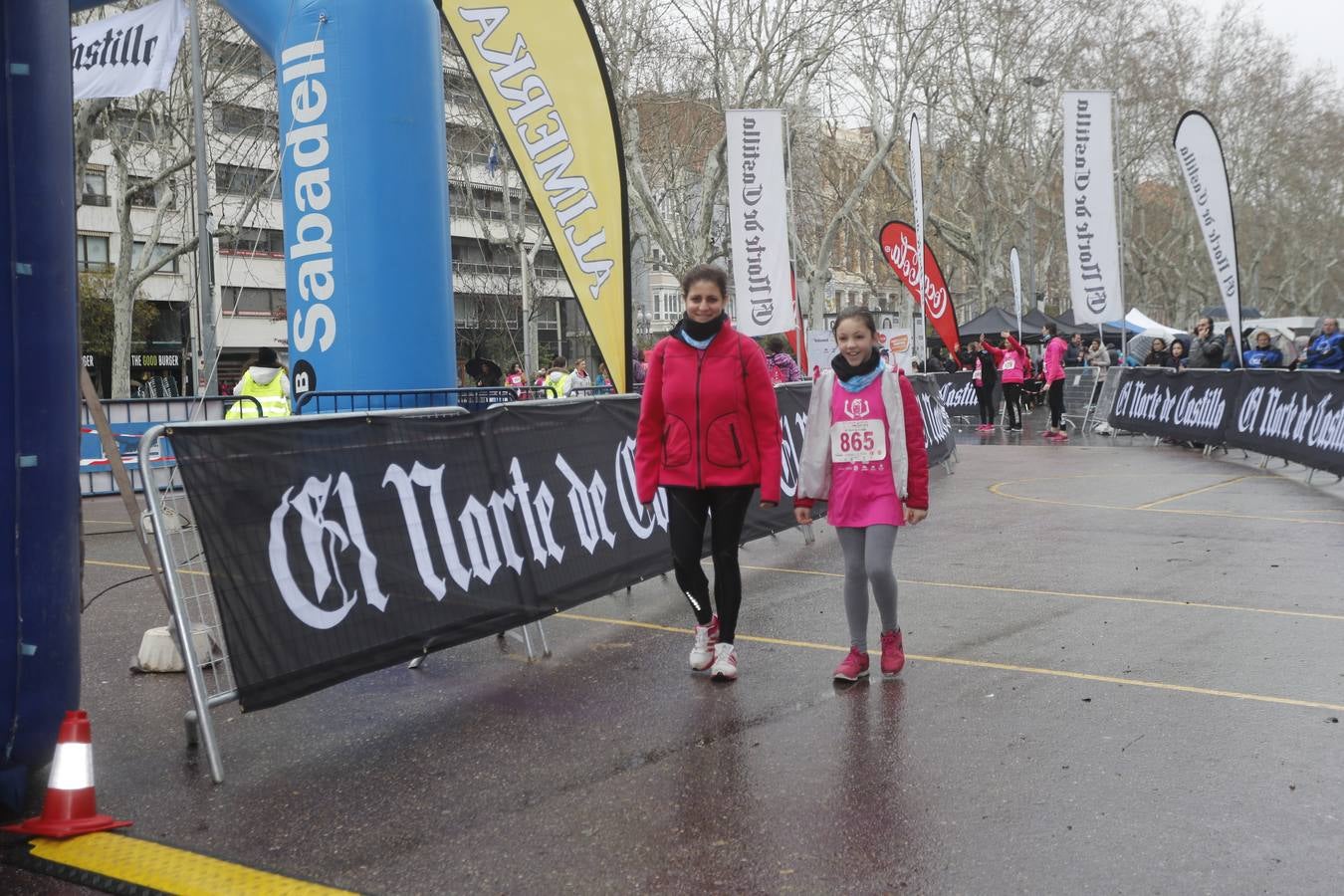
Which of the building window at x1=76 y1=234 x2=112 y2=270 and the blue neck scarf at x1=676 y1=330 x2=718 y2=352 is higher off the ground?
the building window at x1=76 y1=234 x2=112 y2=270

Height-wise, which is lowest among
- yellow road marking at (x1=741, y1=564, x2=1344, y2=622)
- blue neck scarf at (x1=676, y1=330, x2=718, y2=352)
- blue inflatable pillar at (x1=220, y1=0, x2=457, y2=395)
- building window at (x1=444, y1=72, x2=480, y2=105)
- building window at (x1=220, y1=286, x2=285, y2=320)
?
yellow road marking at (x1=741, y1=564, x2=1344, y2=622)

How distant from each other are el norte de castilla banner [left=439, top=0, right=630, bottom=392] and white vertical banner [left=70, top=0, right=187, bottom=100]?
3256 millimetres

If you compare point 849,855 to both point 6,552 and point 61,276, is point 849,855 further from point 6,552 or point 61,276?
point 61,276

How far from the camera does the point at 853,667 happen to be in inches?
236

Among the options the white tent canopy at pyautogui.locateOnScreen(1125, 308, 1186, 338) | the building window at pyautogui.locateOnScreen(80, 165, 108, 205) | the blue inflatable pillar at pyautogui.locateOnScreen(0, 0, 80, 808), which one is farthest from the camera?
the building window at pyautogui.locateOnScreen(80, 165, 108, 205)

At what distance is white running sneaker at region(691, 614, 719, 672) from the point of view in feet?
20.6

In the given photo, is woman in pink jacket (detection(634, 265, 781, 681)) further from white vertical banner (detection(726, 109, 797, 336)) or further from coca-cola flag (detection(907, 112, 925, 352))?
coca-cola flag (detection(907, 112, 925, 352))

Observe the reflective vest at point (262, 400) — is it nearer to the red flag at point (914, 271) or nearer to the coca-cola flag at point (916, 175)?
the coca-cola flag at point (916, 175)

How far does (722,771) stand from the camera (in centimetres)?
476

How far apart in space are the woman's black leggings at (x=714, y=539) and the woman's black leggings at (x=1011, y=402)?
71.4 feet

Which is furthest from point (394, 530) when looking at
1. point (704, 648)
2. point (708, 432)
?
point (704, 648)

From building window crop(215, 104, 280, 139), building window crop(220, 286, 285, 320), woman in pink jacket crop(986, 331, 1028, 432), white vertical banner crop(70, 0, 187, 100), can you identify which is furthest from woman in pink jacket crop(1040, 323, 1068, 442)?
building window crop(220, 286, 285, 320)

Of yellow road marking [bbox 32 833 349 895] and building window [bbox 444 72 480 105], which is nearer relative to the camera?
yellow road marking [bbox 32 833 349 895]

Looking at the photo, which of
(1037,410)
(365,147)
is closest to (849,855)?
(365,147)
